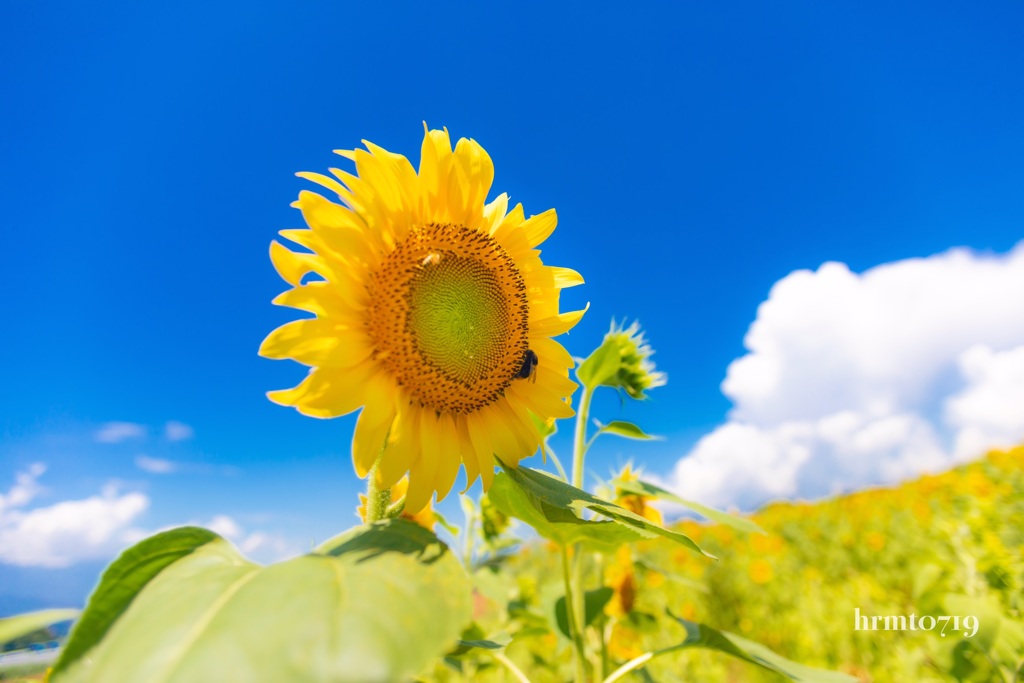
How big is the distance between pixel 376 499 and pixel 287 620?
53cm

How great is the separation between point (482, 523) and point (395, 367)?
191 centimetres

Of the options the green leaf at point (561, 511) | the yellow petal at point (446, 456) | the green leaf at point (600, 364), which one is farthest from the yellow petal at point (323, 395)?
the green leaf at point (600, 364)

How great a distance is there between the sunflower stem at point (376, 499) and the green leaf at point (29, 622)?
0.48 metres

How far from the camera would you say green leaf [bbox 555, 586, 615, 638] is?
182 centimetres

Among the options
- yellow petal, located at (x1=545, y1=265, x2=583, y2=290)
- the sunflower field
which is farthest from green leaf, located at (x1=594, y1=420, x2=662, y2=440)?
yellow petal, located at (x1=545, y1=265, x2=583, y2=290)

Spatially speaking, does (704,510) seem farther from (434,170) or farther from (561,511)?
(434,170)

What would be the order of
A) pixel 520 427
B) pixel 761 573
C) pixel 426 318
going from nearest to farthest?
pixel 426 318
pixel 520 427
pixel 761 573

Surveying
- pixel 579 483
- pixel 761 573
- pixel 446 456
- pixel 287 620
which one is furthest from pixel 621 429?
pixel 761 573

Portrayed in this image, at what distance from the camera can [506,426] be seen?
1.45m

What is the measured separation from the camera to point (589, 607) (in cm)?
183

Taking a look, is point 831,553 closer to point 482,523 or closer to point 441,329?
point 482,523

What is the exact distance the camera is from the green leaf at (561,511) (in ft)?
3.61

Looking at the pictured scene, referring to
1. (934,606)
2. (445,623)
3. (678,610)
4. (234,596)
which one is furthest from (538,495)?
(678,610)

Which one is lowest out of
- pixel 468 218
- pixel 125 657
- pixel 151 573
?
pixel 125 657
